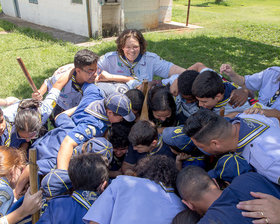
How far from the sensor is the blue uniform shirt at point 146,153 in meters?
2.68

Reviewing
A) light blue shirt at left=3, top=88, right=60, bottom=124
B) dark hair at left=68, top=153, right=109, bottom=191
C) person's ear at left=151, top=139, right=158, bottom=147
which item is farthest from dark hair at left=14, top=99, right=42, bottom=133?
person's ear at left=151, top=139, right=158, bottom=147

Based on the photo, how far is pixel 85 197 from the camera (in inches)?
77.3

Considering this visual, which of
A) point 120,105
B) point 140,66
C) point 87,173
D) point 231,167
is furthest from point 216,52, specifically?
point 87,173

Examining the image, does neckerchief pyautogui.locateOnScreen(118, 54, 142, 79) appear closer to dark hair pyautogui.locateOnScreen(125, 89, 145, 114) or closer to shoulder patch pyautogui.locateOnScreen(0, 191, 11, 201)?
dark hair pyautogui.locateOnScreen(125, 89, 145, 114)

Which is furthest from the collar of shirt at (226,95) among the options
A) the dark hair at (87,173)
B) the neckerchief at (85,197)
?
the neckerchief at (85,197)

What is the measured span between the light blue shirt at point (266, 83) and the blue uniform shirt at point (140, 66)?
4.12 feet

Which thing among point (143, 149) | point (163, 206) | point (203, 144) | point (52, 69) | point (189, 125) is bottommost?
point (52, 69)

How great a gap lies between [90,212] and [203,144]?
1.07 m

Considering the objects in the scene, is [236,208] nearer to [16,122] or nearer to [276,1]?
[16,122]

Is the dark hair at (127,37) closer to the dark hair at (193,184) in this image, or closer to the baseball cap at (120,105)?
the baseball cap at (120,105)

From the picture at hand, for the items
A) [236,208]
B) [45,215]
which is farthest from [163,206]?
[45,215]

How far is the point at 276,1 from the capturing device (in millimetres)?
25922

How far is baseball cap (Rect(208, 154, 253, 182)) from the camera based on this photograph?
196cm

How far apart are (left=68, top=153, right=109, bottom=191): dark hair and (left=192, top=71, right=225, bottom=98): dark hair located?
4.26 feet
